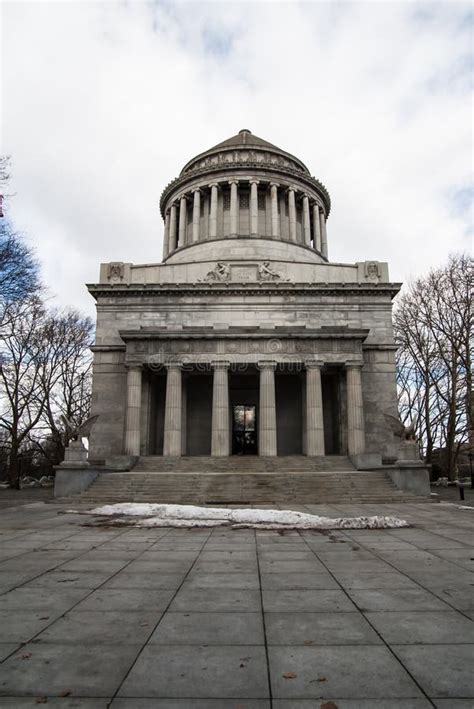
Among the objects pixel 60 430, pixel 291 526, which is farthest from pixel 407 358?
pixel 291 526

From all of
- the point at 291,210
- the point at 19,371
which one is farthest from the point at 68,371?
the point at 291,210

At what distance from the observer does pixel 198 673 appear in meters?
3.97

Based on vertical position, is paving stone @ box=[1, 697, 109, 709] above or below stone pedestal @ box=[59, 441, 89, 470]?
below

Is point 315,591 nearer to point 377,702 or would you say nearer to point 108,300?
point 377,702

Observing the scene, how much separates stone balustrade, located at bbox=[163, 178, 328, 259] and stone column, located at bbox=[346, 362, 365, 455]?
1973 centimetres

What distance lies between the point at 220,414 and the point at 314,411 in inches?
237

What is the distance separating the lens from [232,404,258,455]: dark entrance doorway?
1489 inches

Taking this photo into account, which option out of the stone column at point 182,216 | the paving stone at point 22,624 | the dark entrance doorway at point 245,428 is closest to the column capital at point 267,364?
the dark entrance doorway at point 245,428

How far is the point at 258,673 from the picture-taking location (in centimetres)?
397

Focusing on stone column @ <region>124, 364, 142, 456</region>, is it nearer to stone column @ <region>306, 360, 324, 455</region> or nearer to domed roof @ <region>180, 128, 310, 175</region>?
stone column @ <region>306, 360, 324, 455</region>

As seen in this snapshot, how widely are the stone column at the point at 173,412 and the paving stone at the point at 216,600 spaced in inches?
933

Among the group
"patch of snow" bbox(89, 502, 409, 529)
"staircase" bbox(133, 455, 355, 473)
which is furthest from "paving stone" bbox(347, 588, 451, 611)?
"staircase" bbox(133, 455, 355, 473)

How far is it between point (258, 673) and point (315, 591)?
2795 mm

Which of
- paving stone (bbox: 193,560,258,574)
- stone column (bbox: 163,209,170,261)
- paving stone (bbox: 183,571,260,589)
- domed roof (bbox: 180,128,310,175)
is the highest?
domed roof (bbox: 180,128,310,175)
